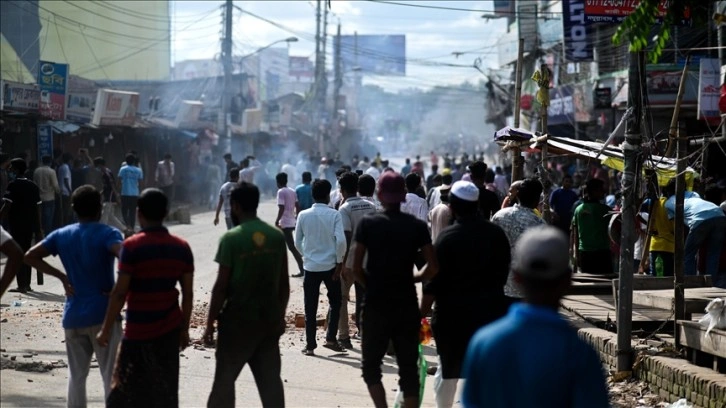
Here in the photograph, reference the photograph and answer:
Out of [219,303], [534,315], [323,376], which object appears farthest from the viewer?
[323,376]

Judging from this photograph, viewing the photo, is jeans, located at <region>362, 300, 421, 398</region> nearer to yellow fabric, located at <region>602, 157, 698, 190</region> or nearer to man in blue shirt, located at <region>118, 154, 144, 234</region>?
yellow fabric, located at <region>602, 157, 698, 190</region>

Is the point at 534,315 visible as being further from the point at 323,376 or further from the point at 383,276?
the point at 323,376

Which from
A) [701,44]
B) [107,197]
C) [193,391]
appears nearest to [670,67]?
[701,44]

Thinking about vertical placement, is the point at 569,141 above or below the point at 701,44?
below

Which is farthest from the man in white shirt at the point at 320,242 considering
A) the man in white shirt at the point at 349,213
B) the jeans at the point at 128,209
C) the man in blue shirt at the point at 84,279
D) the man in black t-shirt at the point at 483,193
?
the jeans at the point at 128,209

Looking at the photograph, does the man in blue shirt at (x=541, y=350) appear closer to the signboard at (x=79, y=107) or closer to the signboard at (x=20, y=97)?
the signboard at (x=20, y=97)

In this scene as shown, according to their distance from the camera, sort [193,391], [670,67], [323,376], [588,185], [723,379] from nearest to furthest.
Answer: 1. [723,379]
2. [193,391]
3. [323,376]
4. [588,185]
5. [670,67]

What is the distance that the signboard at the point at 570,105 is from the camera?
109ft

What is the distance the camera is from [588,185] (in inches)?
512

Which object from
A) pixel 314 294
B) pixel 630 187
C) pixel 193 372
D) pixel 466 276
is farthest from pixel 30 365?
pixel 630 187

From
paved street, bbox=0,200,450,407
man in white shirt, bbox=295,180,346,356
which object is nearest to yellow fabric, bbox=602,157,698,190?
paved street, bbox=0,200,450,407

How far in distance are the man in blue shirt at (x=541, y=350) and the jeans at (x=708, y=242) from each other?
29.5ft

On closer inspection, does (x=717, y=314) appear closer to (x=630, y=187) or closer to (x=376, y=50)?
(x=630, y=187)

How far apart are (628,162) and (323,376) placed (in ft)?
10.8
